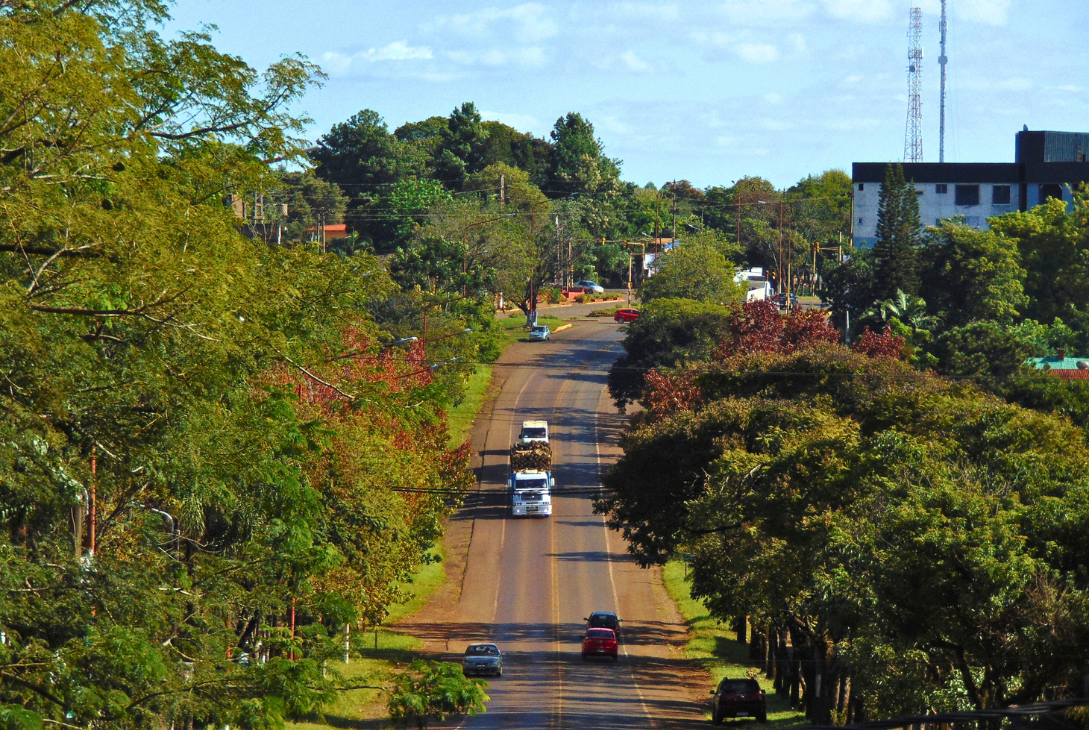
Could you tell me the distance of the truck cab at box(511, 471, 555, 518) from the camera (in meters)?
63.2

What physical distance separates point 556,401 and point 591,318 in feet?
94.1

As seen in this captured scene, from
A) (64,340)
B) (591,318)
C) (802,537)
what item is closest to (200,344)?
(64,340)

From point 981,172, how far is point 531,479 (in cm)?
6609

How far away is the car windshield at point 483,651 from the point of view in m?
37.7

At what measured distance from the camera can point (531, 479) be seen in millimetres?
63188

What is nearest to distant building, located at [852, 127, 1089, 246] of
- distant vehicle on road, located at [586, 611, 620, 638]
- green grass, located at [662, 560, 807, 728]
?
green grass, located at [662, 560, 807, 728]

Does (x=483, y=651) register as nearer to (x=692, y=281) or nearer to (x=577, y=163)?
(x=692, y=281)

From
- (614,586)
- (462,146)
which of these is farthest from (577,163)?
(614,586)

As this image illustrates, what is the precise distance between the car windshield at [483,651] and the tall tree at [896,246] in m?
54.6

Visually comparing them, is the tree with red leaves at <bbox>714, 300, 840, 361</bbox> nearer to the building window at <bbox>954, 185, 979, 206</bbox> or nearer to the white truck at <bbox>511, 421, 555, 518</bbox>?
the white truck at <bbox>511, 421, 555, 518</bbox>

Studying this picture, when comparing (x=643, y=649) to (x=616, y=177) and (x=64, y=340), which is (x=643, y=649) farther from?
(x=616, y=177)

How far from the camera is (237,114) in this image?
15.0m

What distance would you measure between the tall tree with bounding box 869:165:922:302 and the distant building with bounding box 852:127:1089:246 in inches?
727

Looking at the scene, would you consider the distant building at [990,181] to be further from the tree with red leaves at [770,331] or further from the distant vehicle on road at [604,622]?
the distant vehicle on road at [604,622]
